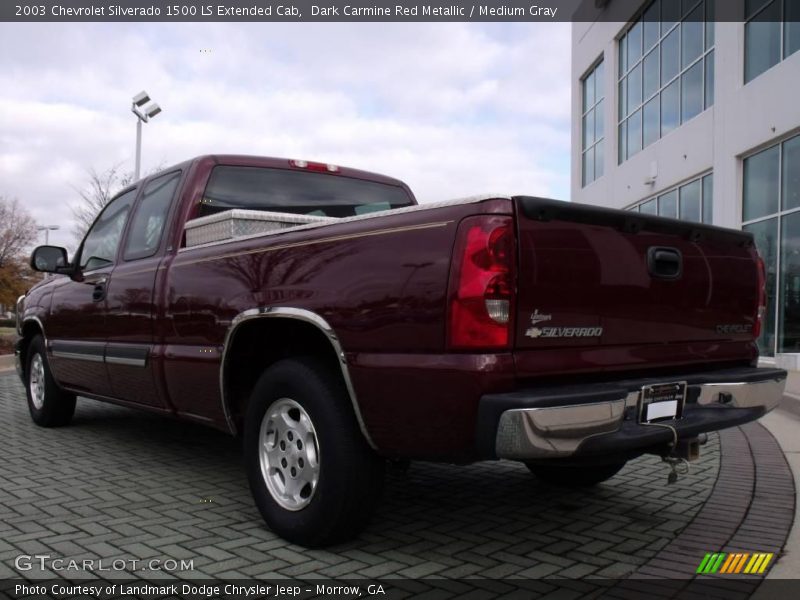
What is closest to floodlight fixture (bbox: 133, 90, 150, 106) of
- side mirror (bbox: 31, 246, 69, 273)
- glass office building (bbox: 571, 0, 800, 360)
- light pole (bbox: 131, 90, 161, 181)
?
light pole (bbox: 131, 90, 161, 181)

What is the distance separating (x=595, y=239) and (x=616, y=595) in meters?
1.44

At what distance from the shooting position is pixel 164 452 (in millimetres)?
5559

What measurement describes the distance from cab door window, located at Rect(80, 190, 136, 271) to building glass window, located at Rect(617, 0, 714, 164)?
12538 millimetres

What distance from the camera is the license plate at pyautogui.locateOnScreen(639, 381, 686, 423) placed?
3.03 meters

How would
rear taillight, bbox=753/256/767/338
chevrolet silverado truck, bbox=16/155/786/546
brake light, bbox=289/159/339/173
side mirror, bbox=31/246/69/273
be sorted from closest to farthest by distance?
chevrolet silverado truck, bbox=16/155/786/546
rear taillight, bbox=753/256/767/338
brake light, bbox=289/159/339/173
side mirror, bbox=31/246/69/273

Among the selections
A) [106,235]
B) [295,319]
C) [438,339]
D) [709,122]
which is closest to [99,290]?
[106,235]

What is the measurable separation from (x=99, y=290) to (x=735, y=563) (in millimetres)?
4298

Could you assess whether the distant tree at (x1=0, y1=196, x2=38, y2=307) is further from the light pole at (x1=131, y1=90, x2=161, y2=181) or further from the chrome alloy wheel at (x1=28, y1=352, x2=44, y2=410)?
the chrome alloy wheel at (x1=28, y1=352, x2=44, y2=410)

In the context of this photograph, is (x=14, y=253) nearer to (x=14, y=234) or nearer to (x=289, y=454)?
(x=14, y=234)

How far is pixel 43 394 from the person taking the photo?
20.8 feet

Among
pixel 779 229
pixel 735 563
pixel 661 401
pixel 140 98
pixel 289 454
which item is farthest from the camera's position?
pixel 140 98

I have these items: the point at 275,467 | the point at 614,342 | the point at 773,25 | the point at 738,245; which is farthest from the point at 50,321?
the point at 773,25

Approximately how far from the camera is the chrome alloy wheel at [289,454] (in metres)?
3.33

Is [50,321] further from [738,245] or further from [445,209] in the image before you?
[738,245]
